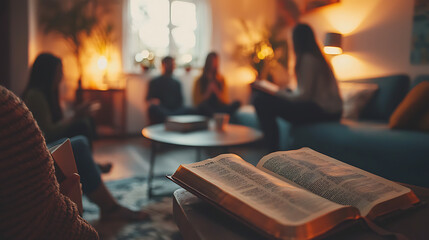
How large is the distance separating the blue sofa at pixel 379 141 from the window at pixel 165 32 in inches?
92.4

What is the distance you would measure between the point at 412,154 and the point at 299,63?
3.06 feet

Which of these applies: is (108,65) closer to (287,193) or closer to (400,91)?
(400,91)

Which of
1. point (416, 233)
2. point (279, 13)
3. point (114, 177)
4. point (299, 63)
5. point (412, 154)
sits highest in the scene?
point (279, 13)

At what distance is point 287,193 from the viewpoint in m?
0.40

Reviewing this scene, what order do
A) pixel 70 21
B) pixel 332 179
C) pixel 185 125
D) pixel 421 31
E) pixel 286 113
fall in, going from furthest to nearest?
pixel 70 21 < pixel 421 31 < pixel 286 113 < pixel 185 125 < pixel 332 179

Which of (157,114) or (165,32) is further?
(165,32)

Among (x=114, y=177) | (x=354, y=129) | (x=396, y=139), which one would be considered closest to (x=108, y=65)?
(x=114, y=177)

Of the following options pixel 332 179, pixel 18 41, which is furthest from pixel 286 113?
pixel 18 41

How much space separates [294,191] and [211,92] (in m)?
3.00

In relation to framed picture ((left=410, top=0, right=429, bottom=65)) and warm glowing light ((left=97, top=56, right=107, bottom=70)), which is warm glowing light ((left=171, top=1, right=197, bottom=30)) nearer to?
warm glowing light ((left=97, top=56, right=107, bottom=70))

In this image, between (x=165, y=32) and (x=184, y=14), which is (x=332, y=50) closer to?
(x=165, y=32)

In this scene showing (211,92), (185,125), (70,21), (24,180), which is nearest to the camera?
(24,180)

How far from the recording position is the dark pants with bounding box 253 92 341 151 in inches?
75.9

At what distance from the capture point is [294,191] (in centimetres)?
40
